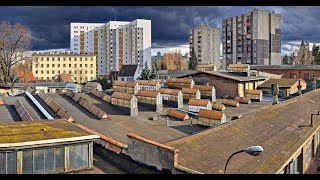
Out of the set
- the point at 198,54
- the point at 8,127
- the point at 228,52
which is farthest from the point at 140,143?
the point at 198,54

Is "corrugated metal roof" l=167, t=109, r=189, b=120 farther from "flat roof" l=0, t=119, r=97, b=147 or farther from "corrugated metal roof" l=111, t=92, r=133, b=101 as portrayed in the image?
"flat roof" l=0, t=119, r=97, b=147

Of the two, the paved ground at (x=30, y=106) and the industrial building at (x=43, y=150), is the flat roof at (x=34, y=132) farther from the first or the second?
the paved ground at (x=30, y=106)

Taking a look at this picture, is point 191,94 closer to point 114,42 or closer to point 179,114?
point 179,114

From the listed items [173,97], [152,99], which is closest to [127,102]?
[152,99]

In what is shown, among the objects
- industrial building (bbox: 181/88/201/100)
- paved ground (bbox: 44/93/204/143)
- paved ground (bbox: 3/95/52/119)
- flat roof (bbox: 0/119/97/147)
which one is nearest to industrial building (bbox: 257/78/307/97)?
industrial building (bbox: 181/88/201/100)

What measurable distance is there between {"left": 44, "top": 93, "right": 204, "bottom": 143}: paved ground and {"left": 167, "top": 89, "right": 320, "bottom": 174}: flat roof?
3.25 meters

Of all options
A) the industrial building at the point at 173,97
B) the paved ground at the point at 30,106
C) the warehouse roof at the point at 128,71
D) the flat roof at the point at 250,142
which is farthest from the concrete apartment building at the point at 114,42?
the flat roof at the point at 250,142

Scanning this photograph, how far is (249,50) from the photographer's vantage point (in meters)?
95.6

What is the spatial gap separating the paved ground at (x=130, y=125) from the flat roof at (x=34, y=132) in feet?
15.3

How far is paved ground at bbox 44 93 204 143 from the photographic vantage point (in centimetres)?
1841

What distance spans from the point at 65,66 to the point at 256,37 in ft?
178

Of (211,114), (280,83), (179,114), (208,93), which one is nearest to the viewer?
(211,114)

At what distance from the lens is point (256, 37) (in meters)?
92.4
